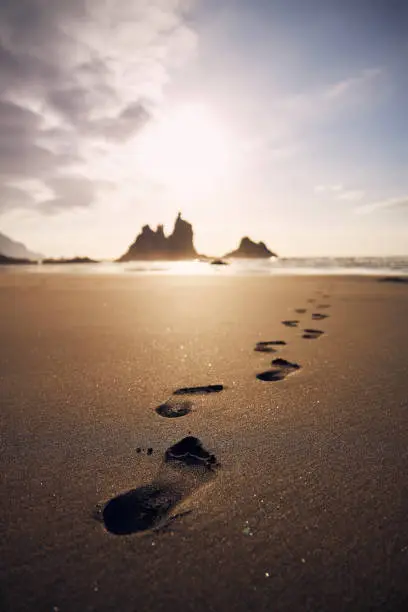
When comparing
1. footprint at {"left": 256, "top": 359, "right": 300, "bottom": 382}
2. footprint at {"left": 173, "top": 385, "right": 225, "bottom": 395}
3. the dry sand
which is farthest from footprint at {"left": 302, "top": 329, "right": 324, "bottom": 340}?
footprint at {"left": 173, "top": 385, "right": 225, "bottom": 395}

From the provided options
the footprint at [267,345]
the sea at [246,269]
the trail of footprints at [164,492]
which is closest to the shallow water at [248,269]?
the sea at [246,269]

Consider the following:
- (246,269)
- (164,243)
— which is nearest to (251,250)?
(164,243)

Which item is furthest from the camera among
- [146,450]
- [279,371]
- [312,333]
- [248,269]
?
[248,269]

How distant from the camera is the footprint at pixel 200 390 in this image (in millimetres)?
2416

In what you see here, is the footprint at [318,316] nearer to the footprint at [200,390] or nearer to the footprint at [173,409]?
the footprint at [200,390]

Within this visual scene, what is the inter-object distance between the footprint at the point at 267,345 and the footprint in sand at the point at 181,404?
1120mm

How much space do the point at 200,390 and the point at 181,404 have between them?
26 centimetres

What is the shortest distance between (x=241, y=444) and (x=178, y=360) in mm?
1507

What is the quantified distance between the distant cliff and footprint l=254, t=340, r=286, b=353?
123033 mm

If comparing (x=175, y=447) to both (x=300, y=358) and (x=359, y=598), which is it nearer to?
(x=359, y=598)

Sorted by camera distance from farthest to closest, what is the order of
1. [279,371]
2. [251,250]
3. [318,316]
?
1. [251,250]
2. [318,316]
3. [279,371]

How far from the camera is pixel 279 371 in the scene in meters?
2.87

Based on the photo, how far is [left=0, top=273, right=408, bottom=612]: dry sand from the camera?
3.21ft

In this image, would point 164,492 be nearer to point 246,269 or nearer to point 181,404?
point 181,404
